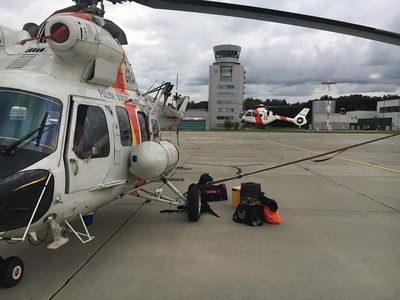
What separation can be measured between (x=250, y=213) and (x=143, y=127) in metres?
2.32

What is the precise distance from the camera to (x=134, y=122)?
533 cm

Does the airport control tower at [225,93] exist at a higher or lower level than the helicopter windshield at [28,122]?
higher

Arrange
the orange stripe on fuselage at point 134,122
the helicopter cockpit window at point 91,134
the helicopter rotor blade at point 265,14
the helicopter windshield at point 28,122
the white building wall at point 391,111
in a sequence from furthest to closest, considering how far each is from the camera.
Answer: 1. the white building wall at point 391,111
2. the orange stripe on fuselage at point 134,122
3. the helicopter rotor blade at point 265,14
4. the helicopter cockpit window at point 91,134
5. the helicopter windshield at point 28,122

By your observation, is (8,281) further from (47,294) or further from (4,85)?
(4,85)

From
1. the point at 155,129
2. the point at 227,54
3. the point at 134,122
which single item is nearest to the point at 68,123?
the point at 134,122

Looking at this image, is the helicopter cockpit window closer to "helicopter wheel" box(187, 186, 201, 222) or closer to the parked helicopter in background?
the parked helicopter in background

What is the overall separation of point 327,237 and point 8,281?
4.29 m

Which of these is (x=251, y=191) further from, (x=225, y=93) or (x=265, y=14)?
(x=225, y=93)

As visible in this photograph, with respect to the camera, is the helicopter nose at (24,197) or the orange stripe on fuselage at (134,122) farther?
the orange stripe on fuselage at (134,122)

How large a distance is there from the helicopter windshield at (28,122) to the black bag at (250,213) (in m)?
3.49

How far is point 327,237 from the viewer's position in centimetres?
527

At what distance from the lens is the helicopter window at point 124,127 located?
15.7 feet

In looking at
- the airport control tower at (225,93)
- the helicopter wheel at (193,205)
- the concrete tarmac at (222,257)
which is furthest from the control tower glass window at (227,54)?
the helicopter wheel at (193,205)

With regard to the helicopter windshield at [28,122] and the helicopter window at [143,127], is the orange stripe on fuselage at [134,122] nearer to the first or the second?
the helicopter window at [143,127]
